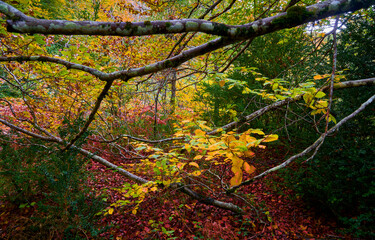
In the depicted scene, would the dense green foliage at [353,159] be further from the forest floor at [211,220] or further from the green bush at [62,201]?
the green bush at [62,201]

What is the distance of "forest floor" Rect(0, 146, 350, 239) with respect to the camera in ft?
9.66

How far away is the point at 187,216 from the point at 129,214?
4.00 feet

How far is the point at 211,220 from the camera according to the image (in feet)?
11.0

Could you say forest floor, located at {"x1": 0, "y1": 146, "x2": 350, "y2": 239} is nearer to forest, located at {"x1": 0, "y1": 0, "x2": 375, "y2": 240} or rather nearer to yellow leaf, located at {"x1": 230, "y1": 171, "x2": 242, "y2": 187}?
forest, located at {"x1": 0, "y1": 0, "x2": 375, "y2": 240}

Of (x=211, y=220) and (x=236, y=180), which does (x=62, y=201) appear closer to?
(x=236, y=180)

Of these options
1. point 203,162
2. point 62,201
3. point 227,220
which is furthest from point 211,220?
point 62,201

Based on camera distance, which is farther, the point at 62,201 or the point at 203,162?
the point at 203,162

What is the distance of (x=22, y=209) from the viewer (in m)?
3.21

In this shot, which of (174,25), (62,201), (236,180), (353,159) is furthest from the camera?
(353,159)

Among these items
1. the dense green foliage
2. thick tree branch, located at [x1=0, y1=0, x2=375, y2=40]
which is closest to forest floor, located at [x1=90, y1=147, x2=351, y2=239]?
the dense green foliage

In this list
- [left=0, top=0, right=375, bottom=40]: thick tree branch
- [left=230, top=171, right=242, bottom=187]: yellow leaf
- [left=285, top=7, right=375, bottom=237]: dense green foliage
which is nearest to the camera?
[left=0, top=0, right=375, bottom=40]: thick tree branch

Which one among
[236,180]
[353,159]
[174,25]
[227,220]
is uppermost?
[174,25]

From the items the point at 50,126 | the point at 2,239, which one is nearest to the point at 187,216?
the point at 2,239

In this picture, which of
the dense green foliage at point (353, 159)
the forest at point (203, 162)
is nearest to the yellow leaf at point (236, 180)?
the forest at point (203, 162)
